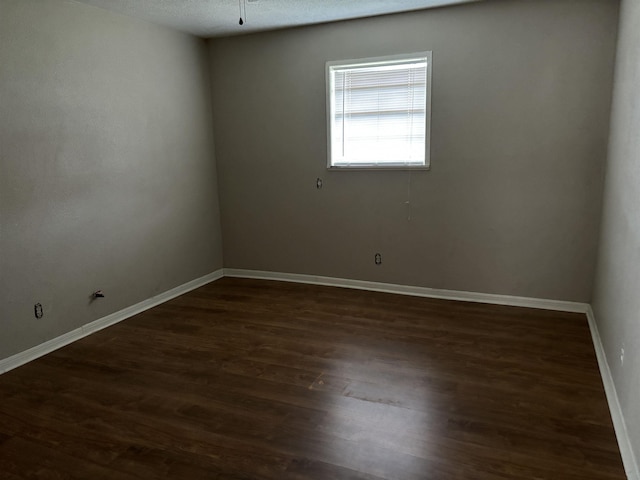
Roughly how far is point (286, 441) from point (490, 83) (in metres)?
3.23

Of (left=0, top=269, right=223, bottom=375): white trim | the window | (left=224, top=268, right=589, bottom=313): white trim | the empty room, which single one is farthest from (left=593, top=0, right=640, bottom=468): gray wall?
(left=0, top=269, right=223, bottom=375): white trim

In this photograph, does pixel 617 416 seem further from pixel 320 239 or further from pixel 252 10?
pixel 252 10

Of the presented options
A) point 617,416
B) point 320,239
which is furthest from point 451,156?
point 617,416

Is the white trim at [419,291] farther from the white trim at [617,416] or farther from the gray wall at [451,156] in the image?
the white trim at [617,416]

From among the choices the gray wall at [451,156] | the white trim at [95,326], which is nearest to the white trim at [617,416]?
the gray wall at [451,156]

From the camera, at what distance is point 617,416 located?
7.40 ft

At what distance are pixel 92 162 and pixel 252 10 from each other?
1800 mm

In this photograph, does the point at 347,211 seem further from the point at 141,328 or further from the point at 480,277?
the point at 141,328

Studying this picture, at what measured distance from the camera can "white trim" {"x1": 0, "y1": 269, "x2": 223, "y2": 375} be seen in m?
3.07

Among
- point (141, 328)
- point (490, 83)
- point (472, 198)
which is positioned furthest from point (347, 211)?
point (141, 328)

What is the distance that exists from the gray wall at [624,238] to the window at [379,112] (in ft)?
4.84

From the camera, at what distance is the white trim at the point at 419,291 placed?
3.92 metres

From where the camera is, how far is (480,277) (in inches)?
164

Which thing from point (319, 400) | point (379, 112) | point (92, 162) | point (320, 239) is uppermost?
point (379, 112)
